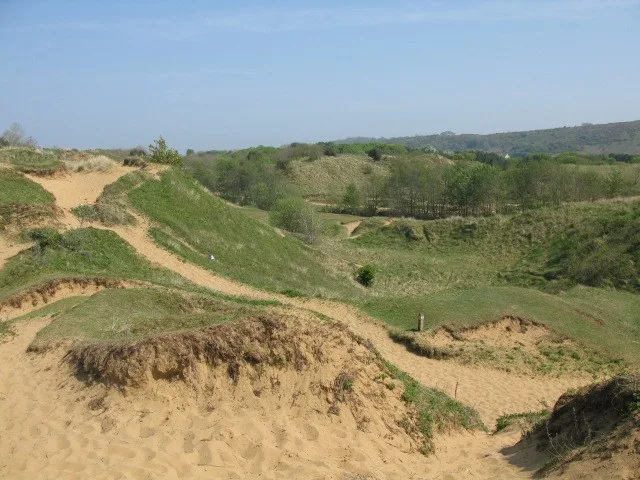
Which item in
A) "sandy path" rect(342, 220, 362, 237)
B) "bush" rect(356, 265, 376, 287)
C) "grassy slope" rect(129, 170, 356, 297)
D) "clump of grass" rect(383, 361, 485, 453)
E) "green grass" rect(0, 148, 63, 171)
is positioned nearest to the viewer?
"clump of grass" rect(383, 361, 485, 453)

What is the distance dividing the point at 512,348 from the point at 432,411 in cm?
978

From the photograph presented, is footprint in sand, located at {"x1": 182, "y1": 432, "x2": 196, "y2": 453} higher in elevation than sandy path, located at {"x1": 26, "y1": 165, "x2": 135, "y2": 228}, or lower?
lower

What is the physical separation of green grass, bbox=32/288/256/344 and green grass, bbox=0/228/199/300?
2.48 metres

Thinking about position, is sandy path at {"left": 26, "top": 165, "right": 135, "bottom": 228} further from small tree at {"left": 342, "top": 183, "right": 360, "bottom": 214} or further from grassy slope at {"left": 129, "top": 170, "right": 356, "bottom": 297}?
small tree at {"left": 342, "top": 183, "right": 360, "bottom": 214}

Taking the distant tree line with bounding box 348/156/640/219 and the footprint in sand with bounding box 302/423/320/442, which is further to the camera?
the distant tree line with bounding box 348/156/640/219

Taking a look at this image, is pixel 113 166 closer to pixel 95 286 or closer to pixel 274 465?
pixel 95 286

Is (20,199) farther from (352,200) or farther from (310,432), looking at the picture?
(352,200)

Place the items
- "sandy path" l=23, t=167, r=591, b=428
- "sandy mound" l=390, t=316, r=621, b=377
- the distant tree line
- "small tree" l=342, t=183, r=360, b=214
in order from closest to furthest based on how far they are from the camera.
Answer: "sandy path" l=23, t=167, r=591, b=428, "sandy mound" l=390, t=316, r=621, b=377, the distant tree line, "small tree" l=342, t=183, r=360, b=214

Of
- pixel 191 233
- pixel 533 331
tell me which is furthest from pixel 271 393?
pixel 191 233

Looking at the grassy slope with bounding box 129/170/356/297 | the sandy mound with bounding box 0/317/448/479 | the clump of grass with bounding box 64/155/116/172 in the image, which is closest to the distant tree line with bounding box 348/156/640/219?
the grassy slope with bounding box 129/170/356/297

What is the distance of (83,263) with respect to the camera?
19.7 m

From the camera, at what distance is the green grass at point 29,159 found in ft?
90.3

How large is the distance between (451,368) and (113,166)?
19.9 meters

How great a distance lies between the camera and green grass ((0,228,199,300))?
58.9 feet
